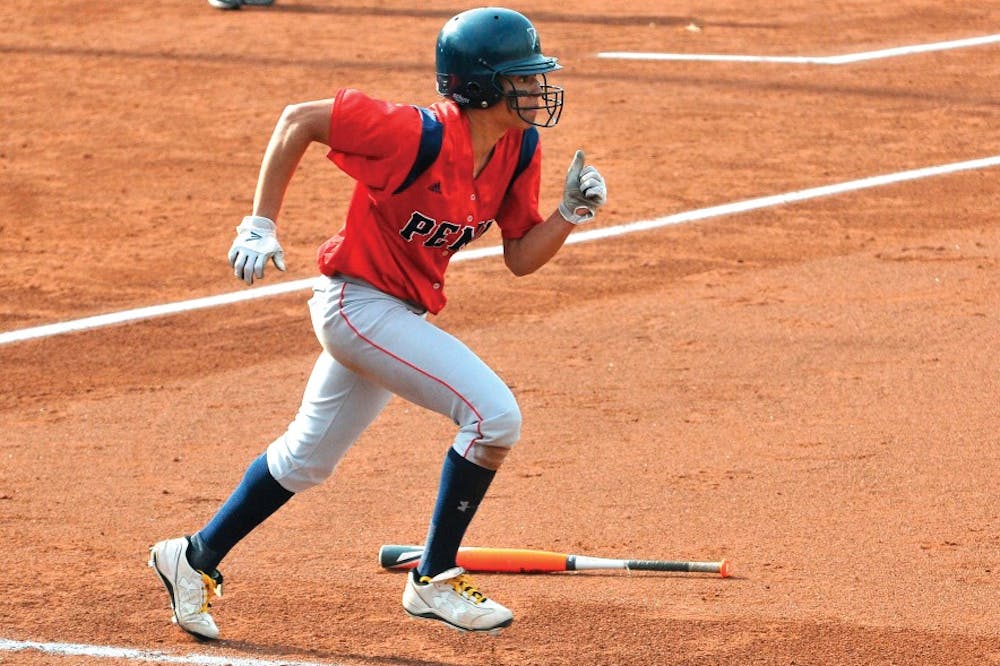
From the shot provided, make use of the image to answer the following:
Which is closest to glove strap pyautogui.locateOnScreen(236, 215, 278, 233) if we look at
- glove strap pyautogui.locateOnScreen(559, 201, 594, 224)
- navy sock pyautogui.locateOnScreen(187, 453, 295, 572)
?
navy sock pyautogui.locateOnScreen(187, 453, 295, 572)

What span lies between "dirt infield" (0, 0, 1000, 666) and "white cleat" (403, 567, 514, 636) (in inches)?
6.9

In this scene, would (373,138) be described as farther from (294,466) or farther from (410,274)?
(294,466)

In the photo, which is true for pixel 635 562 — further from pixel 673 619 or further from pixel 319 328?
pixel 319 328

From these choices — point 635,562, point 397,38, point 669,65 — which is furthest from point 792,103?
point 635,562

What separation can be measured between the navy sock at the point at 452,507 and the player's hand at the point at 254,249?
2.67 feet

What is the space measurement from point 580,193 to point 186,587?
1.78m

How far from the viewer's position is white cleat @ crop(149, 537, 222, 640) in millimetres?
4684

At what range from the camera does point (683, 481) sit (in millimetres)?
6062

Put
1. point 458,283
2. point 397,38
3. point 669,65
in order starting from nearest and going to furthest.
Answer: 1. point 458,283
2. point 669,65
3. point 397,38

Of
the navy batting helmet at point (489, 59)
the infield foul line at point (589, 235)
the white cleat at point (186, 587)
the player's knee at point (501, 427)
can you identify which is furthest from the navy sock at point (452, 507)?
the infield foul line at point (589, 235)

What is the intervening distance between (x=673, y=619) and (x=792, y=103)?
7945 millimetres

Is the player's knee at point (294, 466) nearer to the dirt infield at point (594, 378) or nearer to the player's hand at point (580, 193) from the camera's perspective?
the dirt infield at point (594, 378)

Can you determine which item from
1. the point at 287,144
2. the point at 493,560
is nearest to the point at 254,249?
the point at 287,144

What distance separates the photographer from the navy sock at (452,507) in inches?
178
